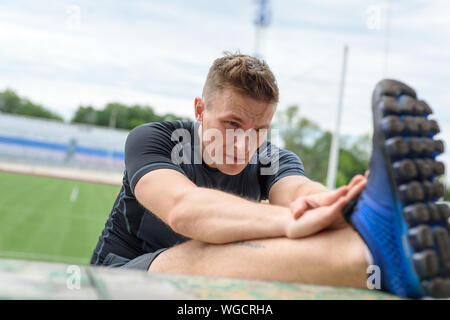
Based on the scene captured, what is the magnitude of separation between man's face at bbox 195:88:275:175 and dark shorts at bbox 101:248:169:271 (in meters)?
0.41

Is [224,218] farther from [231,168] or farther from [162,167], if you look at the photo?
[231,168]

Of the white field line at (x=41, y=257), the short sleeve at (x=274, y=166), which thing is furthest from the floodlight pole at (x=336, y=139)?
the short sleeve at (x=274, y=166)

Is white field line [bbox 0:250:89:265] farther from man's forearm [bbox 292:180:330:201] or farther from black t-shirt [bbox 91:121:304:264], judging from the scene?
man's forearm [bbox 292:180:330:201]

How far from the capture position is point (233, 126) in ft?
5.49

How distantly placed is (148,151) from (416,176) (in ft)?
2.87

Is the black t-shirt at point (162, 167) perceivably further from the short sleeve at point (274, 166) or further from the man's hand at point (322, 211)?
the man's hand at point (322, 211)

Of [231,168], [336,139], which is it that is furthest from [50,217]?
[231,168]

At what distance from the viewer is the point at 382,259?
957 mm

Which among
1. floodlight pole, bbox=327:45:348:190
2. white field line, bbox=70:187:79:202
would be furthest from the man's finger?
white field line, bbox=70:187:79:202

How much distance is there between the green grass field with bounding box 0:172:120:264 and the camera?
10727mm
